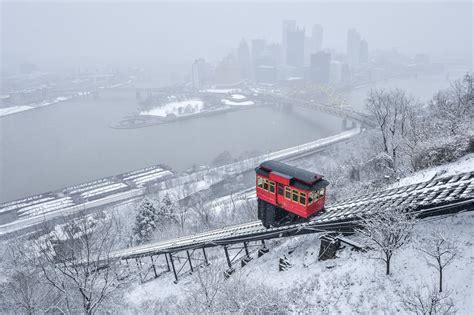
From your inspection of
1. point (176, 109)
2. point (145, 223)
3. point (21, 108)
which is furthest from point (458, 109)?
point (21, 108)

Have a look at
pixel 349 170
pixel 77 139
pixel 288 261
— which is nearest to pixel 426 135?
pixel 349 170

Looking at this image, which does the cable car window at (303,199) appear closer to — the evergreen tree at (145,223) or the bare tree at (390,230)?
the bare tree at (390,230)

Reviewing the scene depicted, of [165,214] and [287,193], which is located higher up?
[287,193]

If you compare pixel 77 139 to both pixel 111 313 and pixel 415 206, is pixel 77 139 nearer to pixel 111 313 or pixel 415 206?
pixel 111 313

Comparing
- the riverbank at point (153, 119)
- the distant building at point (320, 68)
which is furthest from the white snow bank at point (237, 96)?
the distant building at point (320, 68)

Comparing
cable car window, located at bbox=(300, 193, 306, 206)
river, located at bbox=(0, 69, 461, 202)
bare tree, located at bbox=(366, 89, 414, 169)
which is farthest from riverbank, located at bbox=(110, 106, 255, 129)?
cable car window, located at bbox=(300, 193, 306, 206)

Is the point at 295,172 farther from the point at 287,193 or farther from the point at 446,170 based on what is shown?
the point at 446,170

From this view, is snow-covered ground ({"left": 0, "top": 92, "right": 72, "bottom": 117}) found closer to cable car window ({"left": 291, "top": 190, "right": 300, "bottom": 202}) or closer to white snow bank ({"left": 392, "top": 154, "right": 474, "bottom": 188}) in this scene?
cable car window ({"left": 291, "top": 190, "right": 300, "bottom": 202})
